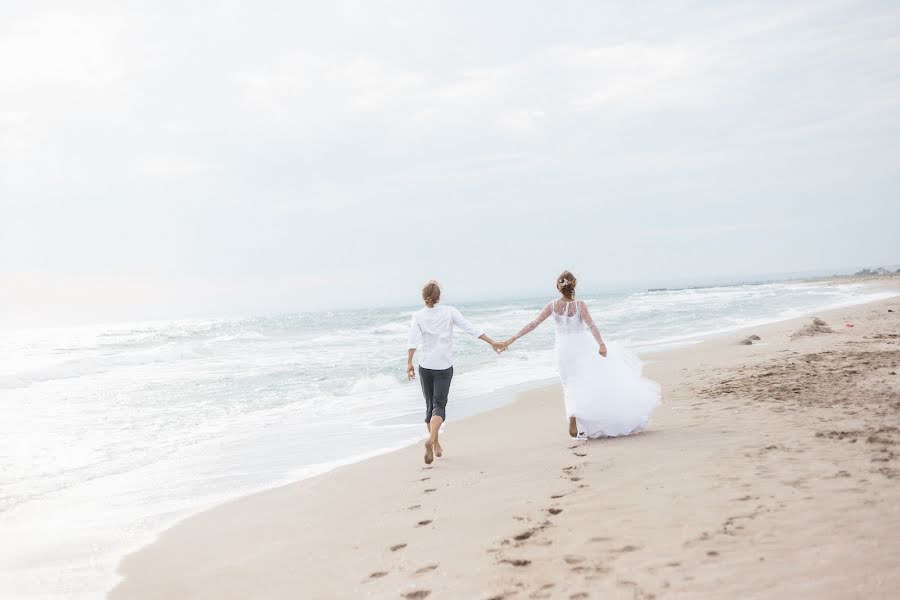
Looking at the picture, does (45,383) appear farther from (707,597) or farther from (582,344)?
(707,597)

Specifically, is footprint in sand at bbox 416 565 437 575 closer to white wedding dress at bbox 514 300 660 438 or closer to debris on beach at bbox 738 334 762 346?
white wedding dress at bbox 514 300 660 438

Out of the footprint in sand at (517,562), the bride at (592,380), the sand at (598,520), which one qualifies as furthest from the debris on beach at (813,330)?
the footprint in sand at (517,562)

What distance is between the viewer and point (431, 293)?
751 centimetres

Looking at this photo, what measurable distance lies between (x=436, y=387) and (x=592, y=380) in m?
1.80

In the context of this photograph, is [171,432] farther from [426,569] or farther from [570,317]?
[426,569]

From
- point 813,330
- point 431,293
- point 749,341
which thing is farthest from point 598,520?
point 813,330

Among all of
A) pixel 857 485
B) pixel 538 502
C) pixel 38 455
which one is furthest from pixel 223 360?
pixel 857 485

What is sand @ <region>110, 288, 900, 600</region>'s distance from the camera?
3.52 meters

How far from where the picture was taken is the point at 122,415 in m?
13.0

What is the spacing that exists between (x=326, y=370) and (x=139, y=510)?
518 inches

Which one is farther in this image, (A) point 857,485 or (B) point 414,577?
(A) point 857,485

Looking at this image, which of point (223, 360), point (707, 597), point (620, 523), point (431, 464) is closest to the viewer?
point (707, 597)

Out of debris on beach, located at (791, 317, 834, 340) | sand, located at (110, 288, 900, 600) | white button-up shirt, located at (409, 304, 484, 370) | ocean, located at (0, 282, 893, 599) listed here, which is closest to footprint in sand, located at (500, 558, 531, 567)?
sand, located at (110, 288, 900, 600)

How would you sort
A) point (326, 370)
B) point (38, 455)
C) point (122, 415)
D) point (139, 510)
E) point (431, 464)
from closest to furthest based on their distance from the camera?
point (139, 510), point (431, 464), point (38, 455), point (122, 415), point (326, 370)
